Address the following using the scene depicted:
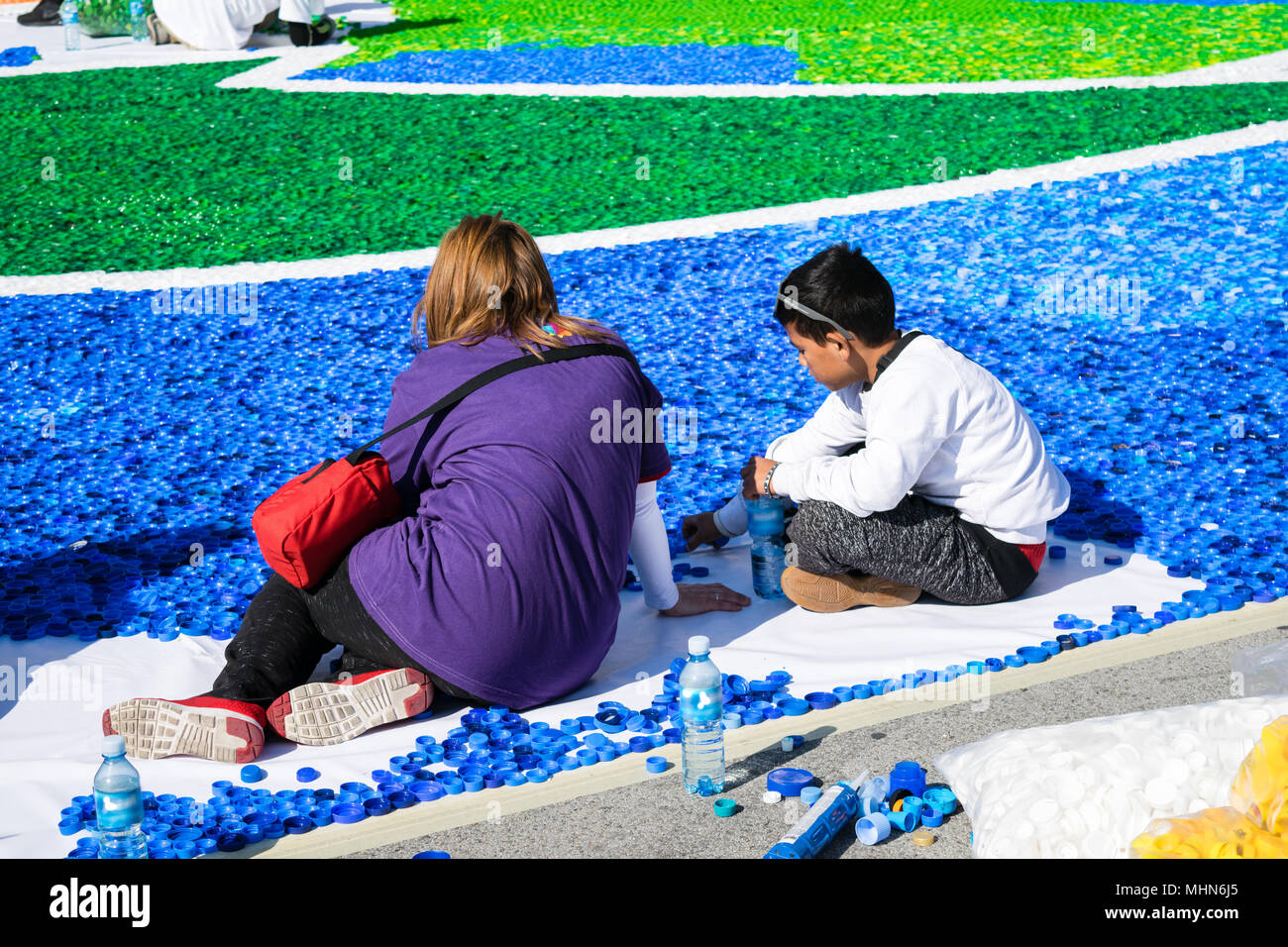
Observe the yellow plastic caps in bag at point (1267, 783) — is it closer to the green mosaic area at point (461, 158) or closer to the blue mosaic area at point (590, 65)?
the green mosaic area at point (461, 158)

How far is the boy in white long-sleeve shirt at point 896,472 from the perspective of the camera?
12.6 feet

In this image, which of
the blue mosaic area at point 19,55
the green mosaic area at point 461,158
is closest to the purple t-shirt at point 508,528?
the green mosaic area at point 461,158

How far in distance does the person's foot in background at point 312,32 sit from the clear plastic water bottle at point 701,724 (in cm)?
1201

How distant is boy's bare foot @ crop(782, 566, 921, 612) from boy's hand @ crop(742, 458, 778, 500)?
0.25 m

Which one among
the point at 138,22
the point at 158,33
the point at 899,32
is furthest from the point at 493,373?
the point at 138,22

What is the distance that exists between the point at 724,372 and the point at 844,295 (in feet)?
7.99

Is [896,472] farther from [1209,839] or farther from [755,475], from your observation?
[1209,839]

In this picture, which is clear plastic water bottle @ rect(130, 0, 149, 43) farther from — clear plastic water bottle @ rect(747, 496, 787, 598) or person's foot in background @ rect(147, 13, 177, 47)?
clear plastic water bottle @ rect(747, 496, 787, 598)

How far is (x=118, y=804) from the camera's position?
10.0ft

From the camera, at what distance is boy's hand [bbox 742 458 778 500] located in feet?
13.8

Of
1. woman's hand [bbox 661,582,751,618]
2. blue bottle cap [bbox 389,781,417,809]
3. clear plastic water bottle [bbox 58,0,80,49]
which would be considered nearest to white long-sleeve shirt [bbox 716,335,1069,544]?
woman's hand [bbox 661,582,751,618]

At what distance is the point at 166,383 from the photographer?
647cm
